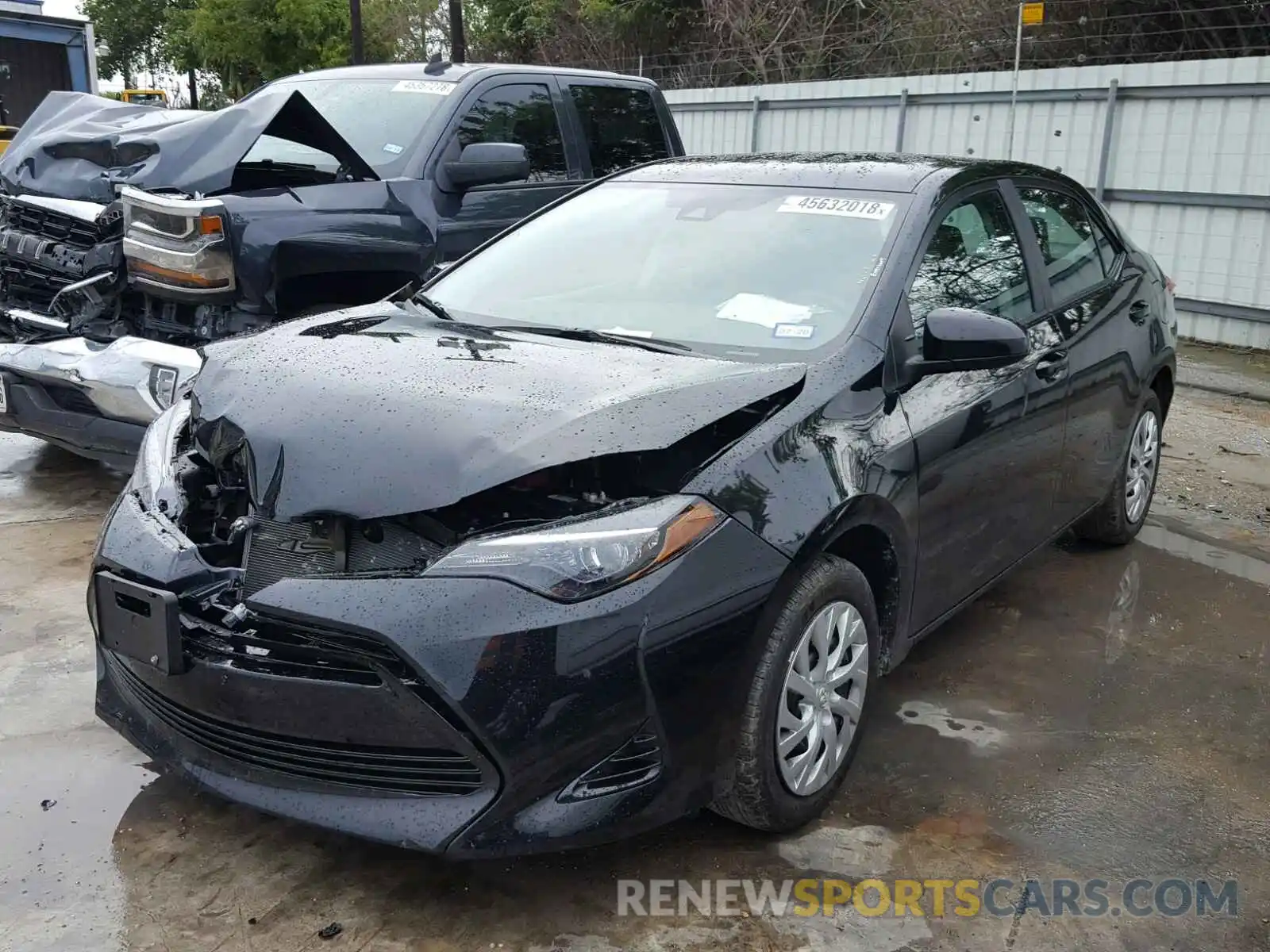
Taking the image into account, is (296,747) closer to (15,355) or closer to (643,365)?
(643,365)

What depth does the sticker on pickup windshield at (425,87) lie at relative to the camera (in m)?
5.97

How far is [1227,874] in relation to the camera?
2.91m

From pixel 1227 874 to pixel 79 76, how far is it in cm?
1733

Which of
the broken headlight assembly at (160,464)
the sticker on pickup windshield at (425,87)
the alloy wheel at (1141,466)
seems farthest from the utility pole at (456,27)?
the broken headlight assembly at (160,464)

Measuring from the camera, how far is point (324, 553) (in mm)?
2617

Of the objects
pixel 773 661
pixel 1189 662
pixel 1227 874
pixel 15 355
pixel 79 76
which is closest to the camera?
pixel 773 661

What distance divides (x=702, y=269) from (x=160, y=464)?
1.63 m

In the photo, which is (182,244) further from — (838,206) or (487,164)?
(838,206)

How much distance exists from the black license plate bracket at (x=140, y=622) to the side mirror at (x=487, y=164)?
329 centimetres

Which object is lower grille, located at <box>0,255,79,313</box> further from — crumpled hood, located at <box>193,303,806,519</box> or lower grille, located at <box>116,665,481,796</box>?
lower grille, located at <box>116,665,481,796</box>

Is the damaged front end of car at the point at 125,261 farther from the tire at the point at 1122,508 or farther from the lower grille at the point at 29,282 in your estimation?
the tire at the point at 1122,508

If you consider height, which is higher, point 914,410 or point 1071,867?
point 914,410

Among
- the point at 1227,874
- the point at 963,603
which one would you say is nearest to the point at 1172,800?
the point at 1227,874

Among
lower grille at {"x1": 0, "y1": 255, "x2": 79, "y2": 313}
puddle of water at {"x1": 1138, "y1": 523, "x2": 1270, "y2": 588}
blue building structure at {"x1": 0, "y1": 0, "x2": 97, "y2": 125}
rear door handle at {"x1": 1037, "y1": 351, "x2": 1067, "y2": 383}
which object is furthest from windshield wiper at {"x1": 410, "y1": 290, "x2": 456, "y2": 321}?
blue building structure at {"x1": 0, "y1": 0, "x2": 97, "y2": 125}
